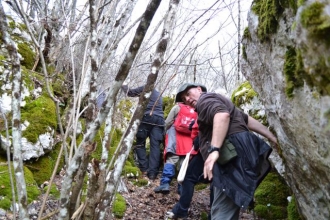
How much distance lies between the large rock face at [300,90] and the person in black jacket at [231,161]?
0.29m

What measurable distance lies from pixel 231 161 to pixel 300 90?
1.15 metres

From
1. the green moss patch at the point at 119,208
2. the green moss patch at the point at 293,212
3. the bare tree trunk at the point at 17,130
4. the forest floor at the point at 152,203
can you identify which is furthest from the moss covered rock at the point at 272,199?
the bare tree trunk at the point at 17,130

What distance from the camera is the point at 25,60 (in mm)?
6965

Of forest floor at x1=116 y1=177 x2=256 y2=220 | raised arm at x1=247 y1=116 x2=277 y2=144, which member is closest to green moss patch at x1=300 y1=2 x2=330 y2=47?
raised arm at x1=247 y1=116 x2=277 y2=144

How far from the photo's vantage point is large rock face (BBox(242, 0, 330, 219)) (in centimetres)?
139

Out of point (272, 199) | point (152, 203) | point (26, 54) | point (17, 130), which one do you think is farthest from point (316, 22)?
point (26, 54)

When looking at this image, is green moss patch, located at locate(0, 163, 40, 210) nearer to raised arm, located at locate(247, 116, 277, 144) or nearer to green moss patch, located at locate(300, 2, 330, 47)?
raised arm, located at locate(247, 116, 277, 144)

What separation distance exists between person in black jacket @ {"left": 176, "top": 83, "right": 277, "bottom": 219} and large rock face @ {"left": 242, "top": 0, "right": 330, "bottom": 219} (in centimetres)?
29

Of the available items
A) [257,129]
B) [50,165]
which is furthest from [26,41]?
[257,129]

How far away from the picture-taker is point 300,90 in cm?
226

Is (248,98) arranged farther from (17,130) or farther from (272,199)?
(17,130)

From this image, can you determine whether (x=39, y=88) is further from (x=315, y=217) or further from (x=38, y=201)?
(x=315, y=217)

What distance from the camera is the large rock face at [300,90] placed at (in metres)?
1.39

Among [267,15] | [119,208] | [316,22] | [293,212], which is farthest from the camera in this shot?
[119,208]
